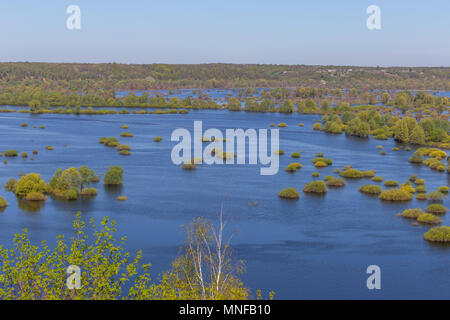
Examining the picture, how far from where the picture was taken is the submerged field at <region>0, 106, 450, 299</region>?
1158 inches

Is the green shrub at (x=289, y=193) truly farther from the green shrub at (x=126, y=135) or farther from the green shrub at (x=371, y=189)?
the green shrub at (x=126, y=135)

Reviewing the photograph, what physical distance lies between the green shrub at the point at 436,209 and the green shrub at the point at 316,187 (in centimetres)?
895

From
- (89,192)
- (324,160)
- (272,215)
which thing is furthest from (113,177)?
(324,160)

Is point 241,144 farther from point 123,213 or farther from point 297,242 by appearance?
point 297,242

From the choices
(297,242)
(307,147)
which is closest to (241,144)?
(307,147)

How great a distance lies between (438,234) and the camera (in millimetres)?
35156

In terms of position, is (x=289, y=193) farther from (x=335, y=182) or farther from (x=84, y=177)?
(x=84, y=177)

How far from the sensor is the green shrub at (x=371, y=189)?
156ft

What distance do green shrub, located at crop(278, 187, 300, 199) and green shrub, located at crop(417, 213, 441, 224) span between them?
9.84 metres

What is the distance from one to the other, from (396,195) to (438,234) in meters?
10.4

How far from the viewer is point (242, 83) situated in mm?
196875

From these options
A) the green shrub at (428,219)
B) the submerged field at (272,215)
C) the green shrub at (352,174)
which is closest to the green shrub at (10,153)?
the submerged field at (272,215)

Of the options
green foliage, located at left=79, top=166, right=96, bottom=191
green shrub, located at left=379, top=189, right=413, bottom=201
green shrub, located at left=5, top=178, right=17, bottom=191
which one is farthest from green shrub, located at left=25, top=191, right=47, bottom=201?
green shrub, located at left=379, top=189, right=413, bottom=201

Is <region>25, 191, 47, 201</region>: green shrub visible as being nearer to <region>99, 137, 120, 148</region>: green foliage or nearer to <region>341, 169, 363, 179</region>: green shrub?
<region>99, 137, 120, 148</region>: green foliage
